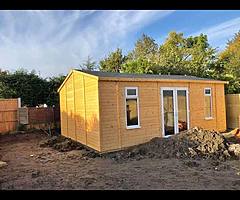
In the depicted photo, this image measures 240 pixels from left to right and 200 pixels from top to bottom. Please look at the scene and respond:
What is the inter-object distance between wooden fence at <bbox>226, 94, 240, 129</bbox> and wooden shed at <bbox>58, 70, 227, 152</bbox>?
187cm

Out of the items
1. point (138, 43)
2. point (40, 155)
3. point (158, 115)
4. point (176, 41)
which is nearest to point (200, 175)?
point (158, 115)

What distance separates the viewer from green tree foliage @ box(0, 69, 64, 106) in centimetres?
1248

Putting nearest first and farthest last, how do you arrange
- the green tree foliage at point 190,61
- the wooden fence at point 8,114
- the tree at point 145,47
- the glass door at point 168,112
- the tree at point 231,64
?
the glass door at point 168,112
the wooden fence at point 8,114
the tree at point 231,64
the green tree foliage at point 190,61
the tree at point 145,47

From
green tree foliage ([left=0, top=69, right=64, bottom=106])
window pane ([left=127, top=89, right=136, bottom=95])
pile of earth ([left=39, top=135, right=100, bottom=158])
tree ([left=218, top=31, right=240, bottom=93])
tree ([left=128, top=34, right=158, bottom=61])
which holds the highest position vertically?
tree ([left=128, top=34, right=158, bottom=61])

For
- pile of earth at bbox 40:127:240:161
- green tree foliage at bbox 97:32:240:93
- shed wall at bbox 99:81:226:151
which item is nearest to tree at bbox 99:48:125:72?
green tree foliage at bbox 97:32:240:93

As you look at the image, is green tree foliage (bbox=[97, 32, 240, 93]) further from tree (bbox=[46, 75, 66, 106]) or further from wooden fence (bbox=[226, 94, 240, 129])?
tree (bbox=[46, 75, 66, 106])

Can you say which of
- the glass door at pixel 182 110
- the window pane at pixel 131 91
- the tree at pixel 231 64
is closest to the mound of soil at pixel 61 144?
the window pane at pixel 131 91

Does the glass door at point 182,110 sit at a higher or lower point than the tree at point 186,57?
lower

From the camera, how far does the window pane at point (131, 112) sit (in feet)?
25.8

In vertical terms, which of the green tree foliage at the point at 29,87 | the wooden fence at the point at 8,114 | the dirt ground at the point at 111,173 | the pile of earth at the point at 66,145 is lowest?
the dirt ground at the point at 111,173

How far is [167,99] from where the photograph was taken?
8922 millimetres

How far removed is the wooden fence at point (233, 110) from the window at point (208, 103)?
221cm

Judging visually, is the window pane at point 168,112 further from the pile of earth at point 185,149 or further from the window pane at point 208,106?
the window pane at point 208,106
